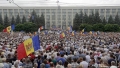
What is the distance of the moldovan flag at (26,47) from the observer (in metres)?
8.24

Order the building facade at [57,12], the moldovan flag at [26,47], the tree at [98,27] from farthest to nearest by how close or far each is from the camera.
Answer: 1. the building facade at [57,12]
2. the tree at [98,27]
3. the moldovan flag at [26,47]

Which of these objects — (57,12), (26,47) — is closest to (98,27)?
(57,12)

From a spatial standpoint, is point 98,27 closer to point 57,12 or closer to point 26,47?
point 57,12

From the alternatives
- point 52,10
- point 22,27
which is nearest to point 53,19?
point 52,10

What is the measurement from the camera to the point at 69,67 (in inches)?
311

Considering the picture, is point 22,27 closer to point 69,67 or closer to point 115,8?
point 115,8

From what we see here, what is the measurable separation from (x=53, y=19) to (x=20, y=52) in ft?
294

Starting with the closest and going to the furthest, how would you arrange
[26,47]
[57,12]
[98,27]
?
[26,47] → [98,27] → [57,12]

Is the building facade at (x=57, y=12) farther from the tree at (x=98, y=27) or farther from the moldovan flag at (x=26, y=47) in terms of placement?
the moldovan flag at (x=26, y=47)

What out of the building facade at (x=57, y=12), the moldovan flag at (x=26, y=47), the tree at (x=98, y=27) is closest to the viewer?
the moldovan flag at (x=26, y=47)

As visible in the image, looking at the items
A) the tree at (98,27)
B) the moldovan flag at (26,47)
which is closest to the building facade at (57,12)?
the tree at (98,27)

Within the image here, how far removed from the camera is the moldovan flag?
8.24 m

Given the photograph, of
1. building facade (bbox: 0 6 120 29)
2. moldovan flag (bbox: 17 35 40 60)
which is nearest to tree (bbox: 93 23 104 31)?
building facade (bbox: 0 6 120 29)

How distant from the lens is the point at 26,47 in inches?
327
